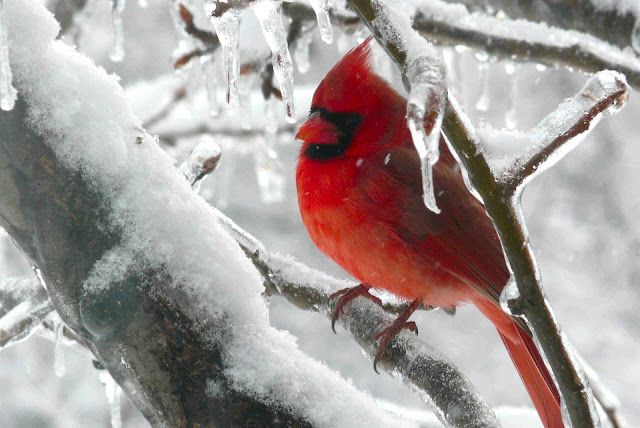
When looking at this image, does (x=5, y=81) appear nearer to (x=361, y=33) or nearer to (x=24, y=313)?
(x=24, y=313)

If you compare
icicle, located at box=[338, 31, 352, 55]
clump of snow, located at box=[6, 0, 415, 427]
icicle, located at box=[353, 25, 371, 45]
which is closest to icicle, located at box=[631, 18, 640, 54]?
icicle, located at box=[353, 25, 371, 45]

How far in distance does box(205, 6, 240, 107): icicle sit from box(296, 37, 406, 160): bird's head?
0.77 metres

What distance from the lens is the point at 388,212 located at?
1871 millimetres

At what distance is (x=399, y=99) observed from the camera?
1.99 meters

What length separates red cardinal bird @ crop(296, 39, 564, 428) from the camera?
1.86 m

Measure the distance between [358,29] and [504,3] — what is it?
19.9 inches

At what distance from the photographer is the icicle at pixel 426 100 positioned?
0.79 meters

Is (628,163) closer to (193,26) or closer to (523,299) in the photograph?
(193,26)

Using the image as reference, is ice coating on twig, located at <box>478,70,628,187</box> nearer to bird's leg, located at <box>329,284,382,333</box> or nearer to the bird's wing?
bird's leg, located at <box>329,284,382,333</box>

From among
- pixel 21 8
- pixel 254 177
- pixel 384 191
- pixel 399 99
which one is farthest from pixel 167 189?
pixel 254 177

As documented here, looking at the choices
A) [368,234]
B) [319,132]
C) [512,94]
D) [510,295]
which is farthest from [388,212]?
[512,94]

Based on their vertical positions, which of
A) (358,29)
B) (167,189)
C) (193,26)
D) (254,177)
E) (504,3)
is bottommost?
(254,177)

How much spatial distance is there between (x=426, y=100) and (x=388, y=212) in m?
1.07

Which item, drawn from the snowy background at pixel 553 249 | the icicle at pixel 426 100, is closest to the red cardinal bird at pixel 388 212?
the icicle at pixel 426 100
